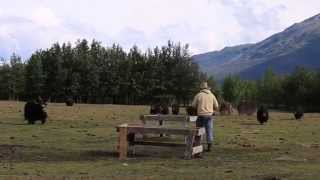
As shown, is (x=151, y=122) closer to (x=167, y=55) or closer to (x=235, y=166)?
(x=235, y=166)

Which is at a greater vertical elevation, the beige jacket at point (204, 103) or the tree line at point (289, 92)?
the tree line at point (289, 92)

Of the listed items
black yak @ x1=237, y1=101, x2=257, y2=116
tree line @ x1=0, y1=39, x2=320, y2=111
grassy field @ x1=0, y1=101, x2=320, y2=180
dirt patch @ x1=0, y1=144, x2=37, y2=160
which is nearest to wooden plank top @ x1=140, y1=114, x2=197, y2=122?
grassy field @ x1=0, y1=101, x2=320, y2=180

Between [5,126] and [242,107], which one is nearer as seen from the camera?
[5,126]

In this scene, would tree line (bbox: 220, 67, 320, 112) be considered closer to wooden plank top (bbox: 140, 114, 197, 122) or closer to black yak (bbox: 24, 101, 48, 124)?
black yak (bbox: 24, 101, 48, 124)

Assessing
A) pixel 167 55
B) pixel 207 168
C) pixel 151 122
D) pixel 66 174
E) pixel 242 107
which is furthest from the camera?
pixel 167 55

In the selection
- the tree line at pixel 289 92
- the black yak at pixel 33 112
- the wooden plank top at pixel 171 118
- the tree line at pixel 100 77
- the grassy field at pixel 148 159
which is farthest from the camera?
the tree line at pixel 289 92

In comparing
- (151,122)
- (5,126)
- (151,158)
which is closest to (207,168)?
(151,158)

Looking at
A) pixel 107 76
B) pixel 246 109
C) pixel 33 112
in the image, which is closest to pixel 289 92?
pixel 107 76

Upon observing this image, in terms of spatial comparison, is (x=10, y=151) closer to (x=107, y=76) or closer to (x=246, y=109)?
(x=246, y=109)

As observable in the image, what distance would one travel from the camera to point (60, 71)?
119312 millimetres

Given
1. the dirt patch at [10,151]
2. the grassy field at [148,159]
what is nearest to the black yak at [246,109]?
the grassy field at [148,159]

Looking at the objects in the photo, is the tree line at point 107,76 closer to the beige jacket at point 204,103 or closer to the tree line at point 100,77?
the tree line at point 100,77

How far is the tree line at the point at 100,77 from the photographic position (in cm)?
11938

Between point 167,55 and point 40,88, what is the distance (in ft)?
89.7
